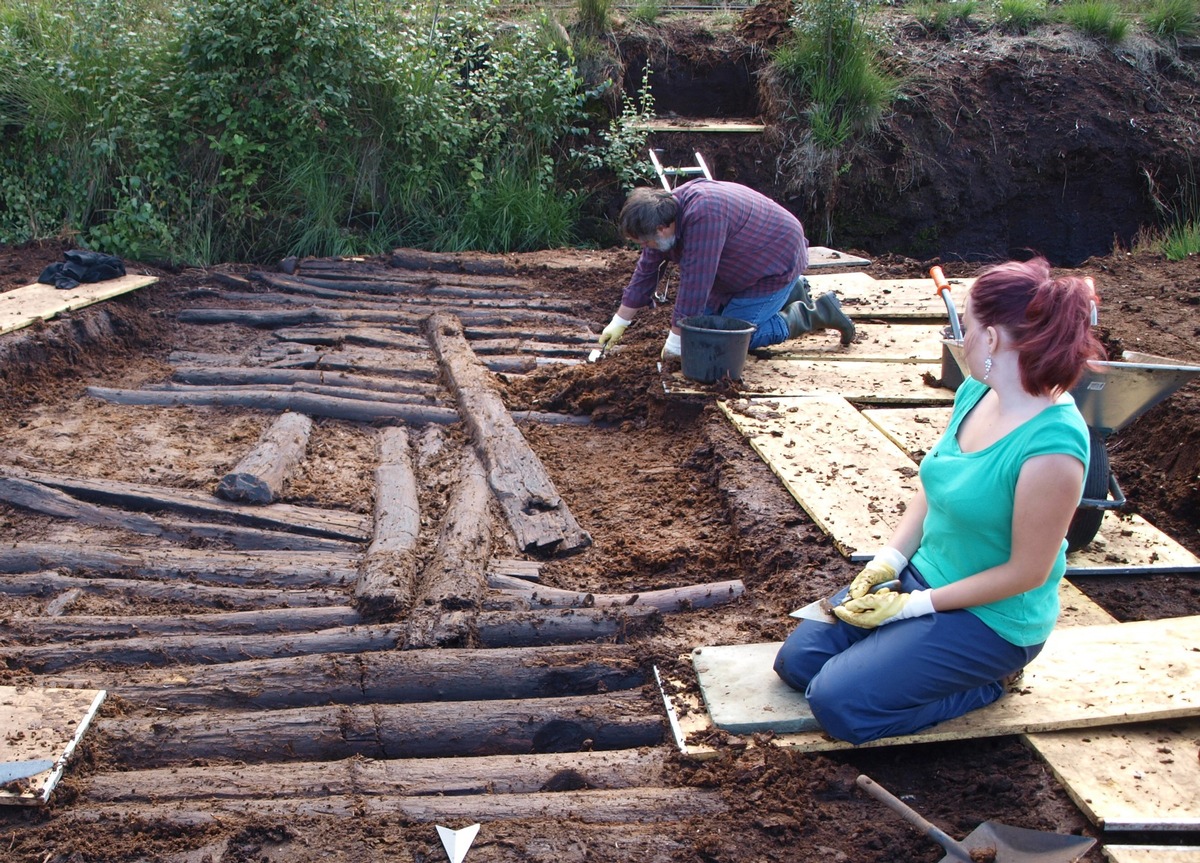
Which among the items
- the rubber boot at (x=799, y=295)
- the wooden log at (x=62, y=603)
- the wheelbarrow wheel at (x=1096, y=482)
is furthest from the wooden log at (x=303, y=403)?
the wheelbarrow wheel at (x=1096, y=482)

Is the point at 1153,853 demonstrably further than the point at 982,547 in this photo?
No

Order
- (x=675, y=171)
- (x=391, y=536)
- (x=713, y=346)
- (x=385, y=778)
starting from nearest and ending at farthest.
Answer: (x=385, y=778) → (x=391, y=536) → (x=713, y=346) → (x=675, y=171)

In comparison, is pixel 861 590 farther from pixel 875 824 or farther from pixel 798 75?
pixel 798 75

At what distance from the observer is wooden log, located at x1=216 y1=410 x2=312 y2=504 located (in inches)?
173

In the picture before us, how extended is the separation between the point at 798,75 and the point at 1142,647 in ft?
27.9

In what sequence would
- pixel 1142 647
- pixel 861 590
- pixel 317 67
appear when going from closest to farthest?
1. pixel 861 590
2. pixel 1142 647
3. pixel 317 67

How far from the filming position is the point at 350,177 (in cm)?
899

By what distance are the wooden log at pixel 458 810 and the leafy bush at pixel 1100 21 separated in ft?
38.5

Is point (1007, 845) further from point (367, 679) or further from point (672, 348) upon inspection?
point (672, 348)

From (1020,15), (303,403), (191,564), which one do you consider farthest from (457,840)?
(1020,15)

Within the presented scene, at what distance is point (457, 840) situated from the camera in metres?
2.38

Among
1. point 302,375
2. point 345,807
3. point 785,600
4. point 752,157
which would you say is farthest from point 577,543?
point 752,157

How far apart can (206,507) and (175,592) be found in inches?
27.9

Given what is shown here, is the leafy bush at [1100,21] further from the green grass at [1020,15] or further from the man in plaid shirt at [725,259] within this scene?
the man in plaid shirt at [725,259]
